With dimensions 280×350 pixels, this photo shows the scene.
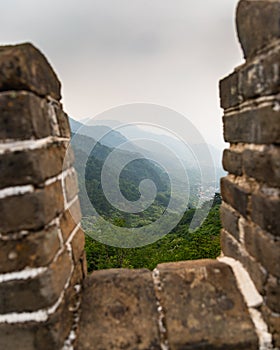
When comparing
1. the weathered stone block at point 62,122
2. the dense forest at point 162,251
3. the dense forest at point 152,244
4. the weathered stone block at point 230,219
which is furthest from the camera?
the dense forest at point 152,244

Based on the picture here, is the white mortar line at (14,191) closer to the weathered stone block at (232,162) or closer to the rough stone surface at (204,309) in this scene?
the rough stone surface at (204,309)

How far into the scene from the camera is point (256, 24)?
1.31 metres

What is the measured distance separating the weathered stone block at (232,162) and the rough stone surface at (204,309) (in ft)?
1.81

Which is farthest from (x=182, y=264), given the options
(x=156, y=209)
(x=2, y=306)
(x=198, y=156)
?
(x=156, y=209)

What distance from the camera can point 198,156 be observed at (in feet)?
10.7

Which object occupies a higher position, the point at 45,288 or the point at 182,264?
the point at 45,288

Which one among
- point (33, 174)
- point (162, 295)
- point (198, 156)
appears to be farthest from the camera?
point (198, 156)

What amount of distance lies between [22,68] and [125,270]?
1.22 meters

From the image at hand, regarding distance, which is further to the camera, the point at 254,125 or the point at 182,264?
the point at 182,264

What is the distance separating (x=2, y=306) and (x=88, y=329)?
1.39 ft

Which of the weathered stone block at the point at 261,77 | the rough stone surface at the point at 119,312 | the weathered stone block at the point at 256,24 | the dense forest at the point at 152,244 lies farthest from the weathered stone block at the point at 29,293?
the dense forest at the point at 152,244

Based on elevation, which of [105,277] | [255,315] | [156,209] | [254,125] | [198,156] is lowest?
[156,209]

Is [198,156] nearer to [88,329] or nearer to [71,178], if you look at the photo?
[71,178]

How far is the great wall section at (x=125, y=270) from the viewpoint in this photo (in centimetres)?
120
